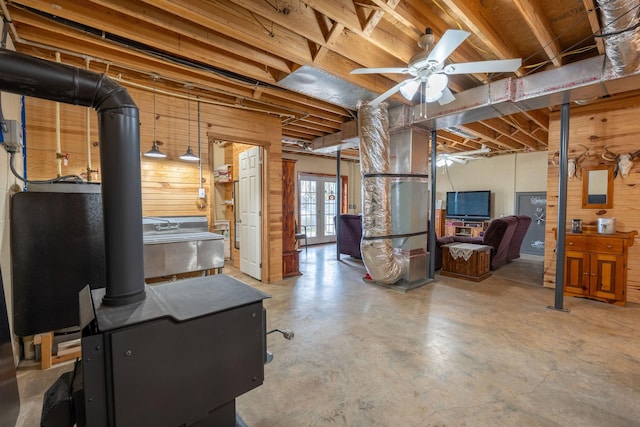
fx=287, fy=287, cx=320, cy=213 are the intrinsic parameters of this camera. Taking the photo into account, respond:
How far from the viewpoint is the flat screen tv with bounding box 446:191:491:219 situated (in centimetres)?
767

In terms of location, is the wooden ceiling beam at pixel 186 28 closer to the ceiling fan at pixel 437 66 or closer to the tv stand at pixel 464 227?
the ceiling fan at pixel 437 66

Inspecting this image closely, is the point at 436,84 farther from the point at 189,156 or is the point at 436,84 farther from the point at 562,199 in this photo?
the point at 189,156

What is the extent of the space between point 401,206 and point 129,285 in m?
3.44

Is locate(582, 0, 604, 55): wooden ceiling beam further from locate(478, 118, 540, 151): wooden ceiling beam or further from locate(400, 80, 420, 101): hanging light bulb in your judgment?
locate(478, 118, 540, 151): wooden ceiling beam

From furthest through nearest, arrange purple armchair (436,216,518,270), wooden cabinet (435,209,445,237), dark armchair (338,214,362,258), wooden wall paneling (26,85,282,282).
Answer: wooden cabinet (435,209,445,237) < dark armchair (338,214,362,258) < purple armchair (436,216,518,270) < wooden wall paneling (26,85,282,282)

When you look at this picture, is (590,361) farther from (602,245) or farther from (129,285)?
(129,285)

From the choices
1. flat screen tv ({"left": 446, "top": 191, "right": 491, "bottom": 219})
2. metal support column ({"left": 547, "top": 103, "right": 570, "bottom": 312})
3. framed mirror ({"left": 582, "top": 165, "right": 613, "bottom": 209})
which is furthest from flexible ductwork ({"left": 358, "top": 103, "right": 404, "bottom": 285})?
flat screen tv ({"left": 446, "top": 191, "right": 491, "bottom": 219})

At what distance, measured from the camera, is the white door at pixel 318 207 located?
791 cm

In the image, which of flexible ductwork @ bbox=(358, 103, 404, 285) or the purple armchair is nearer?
flexible ductwork @ bbox=(358, 103, 404, 285)

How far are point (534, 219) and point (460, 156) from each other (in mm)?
2330

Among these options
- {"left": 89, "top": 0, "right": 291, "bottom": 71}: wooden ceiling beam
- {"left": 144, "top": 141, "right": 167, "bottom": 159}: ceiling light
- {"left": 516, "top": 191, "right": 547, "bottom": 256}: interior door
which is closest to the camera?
{"left": 89, "top": 0, "right": 291, "bottom": 71}: wooden ceiling beam

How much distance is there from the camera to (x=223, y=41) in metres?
2.49

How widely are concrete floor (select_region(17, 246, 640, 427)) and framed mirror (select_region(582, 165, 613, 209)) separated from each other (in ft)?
4.30

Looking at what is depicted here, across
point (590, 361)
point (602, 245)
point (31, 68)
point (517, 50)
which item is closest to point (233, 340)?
point (31, 68)
